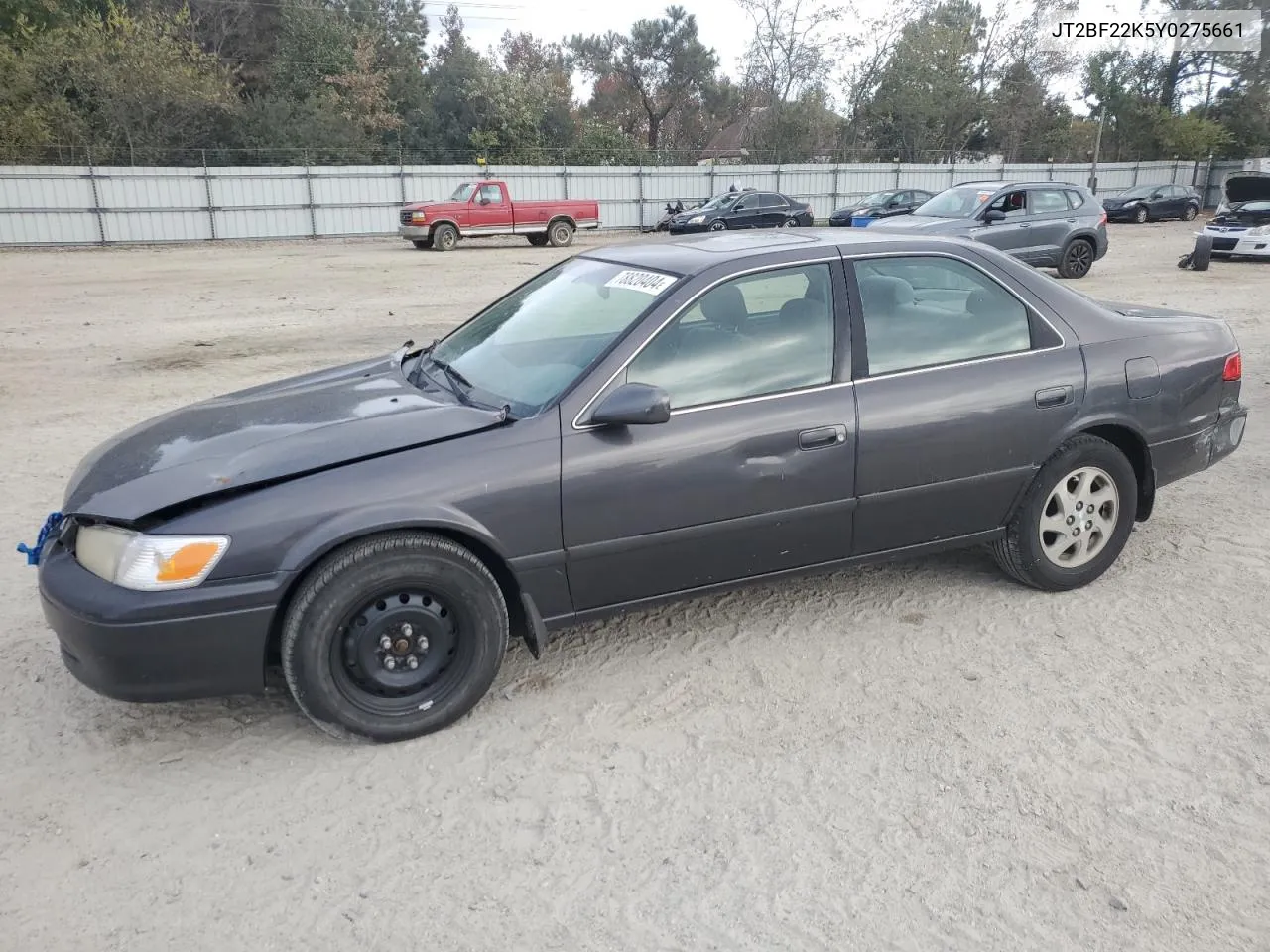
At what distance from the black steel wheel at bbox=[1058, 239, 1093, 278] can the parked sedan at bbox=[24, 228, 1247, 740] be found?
1292 cm

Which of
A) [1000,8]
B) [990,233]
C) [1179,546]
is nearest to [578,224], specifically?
[990,233]

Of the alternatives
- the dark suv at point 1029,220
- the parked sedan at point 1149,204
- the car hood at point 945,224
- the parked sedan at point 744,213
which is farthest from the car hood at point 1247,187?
the parked sedan at point 1149,204

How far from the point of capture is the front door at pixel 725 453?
335 cm

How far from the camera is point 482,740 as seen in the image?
10.7ft

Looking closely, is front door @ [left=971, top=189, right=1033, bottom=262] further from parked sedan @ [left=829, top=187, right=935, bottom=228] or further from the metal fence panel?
the metal fence panel

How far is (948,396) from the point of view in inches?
152

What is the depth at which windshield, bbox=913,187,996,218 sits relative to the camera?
51.8 ft

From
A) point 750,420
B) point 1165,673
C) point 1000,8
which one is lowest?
point 1165,673

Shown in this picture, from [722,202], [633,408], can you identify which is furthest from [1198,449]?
[722,202]

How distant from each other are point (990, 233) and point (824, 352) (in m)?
13.1

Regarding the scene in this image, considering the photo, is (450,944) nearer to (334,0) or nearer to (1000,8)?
(334,0)

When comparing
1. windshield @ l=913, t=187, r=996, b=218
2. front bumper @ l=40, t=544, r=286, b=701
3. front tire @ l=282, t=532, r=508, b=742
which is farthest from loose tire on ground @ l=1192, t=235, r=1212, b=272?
front bumper @ l=40, t=544, r=286, b=701

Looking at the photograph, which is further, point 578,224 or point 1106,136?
point 1106,136

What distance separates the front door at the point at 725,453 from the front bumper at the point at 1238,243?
1851cm
